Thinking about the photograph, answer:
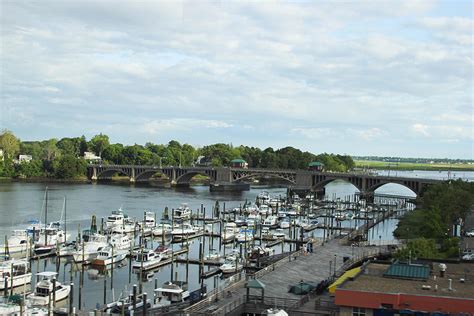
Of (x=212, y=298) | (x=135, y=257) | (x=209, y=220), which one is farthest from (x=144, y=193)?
(x=212, y=298)

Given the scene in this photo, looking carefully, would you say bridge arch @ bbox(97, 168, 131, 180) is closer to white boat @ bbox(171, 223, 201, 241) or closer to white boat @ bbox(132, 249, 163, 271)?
white boat @ bbox(171, 223, 201, 241)

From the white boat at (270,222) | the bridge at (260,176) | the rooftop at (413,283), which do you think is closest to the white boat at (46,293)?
the rooftop at (413,283)

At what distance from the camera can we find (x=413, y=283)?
29.6 meters

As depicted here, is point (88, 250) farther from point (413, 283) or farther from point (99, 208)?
point (99, 208)

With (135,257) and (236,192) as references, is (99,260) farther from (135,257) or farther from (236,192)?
(236,192)

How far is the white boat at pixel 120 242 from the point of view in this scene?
194ft

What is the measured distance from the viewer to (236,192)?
144 m

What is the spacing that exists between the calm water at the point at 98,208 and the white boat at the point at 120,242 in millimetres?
3639

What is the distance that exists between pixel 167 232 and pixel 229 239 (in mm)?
7253

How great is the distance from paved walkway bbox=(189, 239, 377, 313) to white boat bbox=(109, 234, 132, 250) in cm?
1823

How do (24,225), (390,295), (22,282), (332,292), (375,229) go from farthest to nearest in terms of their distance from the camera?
(375,229) → (24,225) → (22,282) → (332,292) → (390,295)

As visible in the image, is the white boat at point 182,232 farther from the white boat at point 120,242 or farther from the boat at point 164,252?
the boat at point 164,252

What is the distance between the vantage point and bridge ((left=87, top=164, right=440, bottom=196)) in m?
126

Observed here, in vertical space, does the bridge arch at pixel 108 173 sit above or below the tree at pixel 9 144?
below
